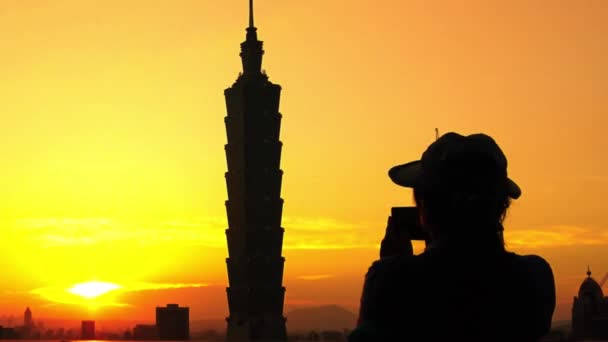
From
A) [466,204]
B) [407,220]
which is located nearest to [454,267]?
[466,204]

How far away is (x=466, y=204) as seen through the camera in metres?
4.98

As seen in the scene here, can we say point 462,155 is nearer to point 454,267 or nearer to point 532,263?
point 454,267

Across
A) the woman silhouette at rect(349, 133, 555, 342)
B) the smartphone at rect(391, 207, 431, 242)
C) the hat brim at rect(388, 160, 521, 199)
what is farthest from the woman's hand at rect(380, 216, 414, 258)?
the hat brim at rect(388, 160, 521, 199)

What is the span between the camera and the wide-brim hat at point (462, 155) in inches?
194

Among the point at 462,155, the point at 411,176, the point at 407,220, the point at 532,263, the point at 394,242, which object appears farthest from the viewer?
the point at 407,220

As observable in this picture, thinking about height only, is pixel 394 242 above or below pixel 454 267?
above

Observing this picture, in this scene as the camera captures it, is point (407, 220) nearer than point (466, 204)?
No

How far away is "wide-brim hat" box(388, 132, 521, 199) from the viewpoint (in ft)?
16.2

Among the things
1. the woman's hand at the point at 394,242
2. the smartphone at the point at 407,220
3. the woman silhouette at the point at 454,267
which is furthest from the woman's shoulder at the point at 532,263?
the smartphone at the point at 407,220

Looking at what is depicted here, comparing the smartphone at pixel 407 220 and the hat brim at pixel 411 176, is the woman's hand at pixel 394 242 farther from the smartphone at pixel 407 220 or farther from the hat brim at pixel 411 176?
the hat brim at pixel 411 176

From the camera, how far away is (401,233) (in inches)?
227

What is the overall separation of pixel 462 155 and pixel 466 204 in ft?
0.70

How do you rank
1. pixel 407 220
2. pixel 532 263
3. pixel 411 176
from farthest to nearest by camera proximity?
pixel 407 220
pixel 532 263
pixel 411 176

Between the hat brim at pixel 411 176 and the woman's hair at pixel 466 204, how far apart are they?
0.08 ft
